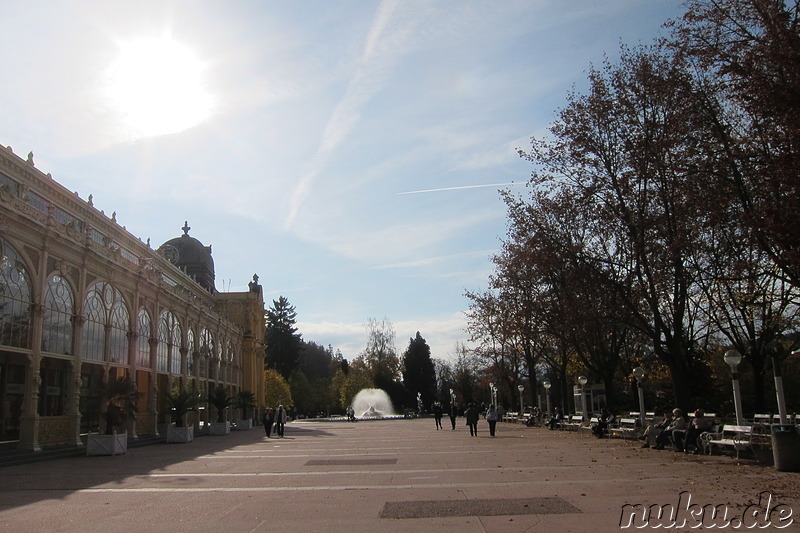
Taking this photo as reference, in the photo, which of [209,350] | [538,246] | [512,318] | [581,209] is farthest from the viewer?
[209,350]

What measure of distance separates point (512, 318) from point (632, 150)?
49.7 feet

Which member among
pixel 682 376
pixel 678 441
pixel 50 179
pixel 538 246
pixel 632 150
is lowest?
pixel 678 441

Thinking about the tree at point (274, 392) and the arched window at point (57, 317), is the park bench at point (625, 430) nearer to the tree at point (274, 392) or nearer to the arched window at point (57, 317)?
the arched window at point (57, 317)

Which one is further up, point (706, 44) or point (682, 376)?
point (706, 44)

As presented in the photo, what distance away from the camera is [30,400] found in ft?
72.5

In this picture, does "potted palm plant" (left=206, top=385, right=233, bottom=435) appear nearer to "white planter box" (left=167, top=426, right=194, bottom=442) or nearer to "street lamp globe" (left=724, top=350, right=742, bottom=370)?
"white planter box" (left=167, top=426, right=194, bottom=442)

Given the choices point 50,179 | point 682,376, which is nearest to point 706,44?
point 682,376

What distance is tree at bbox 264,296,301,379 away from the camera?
102000mm

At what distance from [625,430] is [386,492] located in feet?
54.0

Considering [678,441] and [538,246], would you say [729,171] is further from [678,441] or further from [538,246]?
[538,246]

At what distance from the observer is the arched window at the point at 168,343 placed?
36.0 m

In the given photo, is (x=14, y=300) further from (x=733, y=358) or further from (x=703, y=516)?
(x=733, y=358)

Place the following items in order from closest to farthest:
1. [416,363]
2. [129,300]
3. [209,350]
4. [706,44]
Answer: [706,44], [129,300], [209,350], [416,363]

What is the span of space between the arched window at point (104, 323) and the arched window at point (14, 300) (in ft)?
13.6
